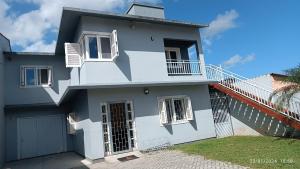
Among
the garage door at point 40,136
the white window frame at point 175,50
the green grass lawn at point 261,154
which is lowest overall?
the green grass lawn at point 261,154

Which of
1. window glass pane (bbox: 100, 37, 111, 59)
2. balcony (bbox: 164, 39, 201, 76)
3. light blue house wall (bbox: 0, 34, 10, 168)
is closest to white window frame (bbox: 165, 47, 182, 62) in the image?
balcony (bbox: 164, 39, 201, 76)

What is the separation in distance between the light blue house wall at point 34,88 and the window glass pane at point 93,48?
571 cm

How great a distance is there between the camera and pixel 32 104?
50.4ft

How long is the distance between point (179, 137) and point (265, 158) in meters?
5.70

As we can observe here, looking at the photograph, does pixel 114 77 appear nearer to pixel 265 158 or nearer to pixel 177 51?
pixel 177 51

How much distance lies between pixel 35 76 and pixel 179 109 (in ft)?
31.3

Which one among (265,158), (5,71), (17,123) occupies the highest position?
(5,71)

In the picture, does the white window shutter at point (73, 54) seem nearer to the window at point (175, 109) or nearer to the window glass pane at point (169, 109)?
the window at point (175, 109)

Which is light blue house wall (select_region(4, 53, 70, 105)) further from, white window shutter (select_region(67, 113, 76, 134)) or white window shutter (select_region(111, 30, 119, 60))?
white window shutter (select_region(111, 30, 119, 60))

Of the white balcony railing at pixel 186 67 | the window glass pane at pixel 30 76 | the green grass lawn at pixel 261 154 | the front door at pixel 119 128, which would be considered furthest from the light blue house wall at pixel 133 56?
the window glass pane at pixel 30 76

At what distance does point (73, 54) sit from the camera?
12797mm

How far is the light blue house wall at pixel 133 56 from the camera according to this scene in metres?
12.1

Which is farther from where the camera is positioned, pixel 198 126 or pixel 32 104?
pixel 32 104

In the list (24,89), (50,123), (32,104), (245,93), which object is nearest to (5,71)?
(24,89)
